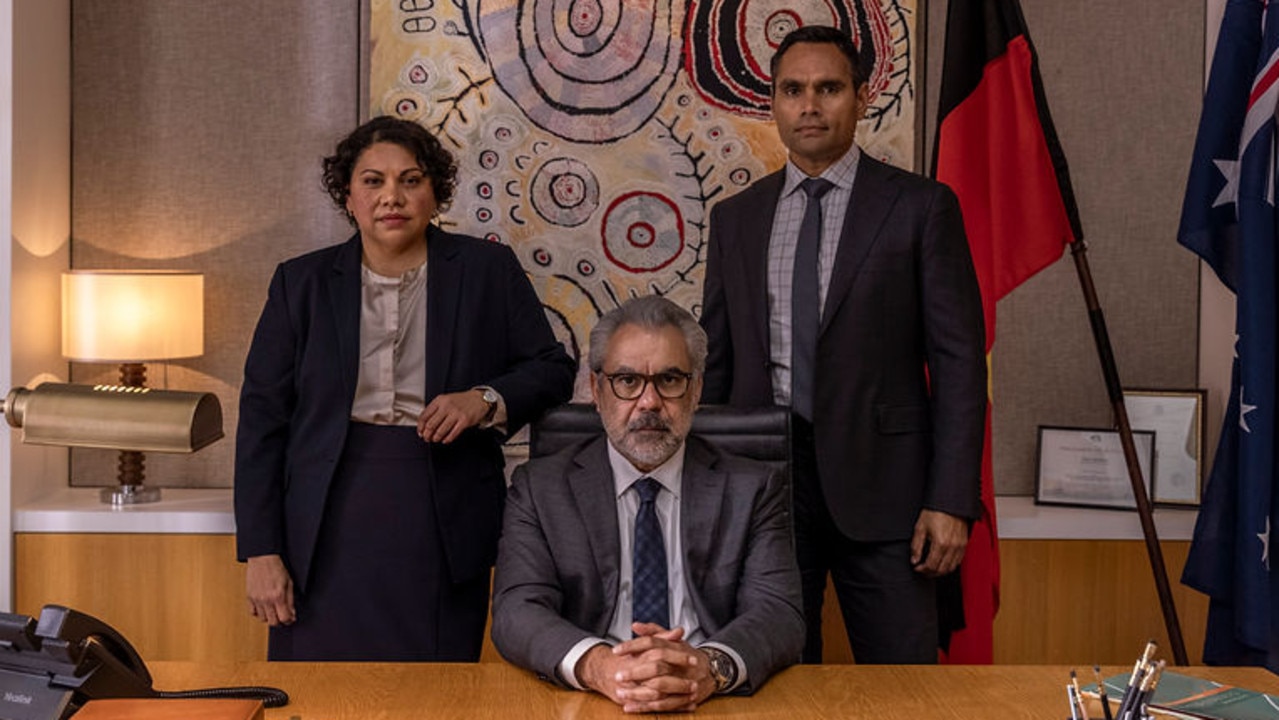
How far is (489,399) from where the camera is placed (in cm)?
286

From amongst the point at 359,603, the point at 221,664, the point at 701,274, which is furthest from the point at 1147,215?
the point at 221,664

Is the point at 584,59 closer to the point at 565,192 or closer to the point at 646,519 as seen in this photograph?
the point at 565,192

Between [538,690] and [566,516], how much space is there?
42 centimetres

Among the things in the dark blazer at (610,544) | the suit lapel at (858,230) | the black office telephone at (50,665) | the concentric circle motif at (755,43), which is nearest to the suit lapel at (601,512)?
the dark blazer at (610,544)

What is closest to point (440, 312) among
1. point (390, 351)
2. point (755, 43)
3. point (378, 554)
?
point (390, 351)

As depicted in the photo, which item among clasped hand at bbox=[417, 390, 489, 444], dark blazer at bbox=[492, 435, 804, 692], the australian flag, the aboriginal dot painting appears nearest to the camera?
dark blazer at bbox=[492, 435, 804, 692]

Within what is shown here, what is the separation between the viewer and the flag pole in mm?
3549

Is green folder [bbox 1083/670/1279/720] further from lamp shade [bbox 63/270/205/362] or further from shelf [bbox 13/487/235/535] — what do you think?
lamp shade [bbox 63/270/205/362]

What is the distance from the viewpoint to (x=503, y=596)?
2342 mm

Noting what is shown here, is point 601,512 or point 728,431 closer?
point 601,512

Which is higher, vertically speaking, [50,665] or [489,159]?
[489,159]

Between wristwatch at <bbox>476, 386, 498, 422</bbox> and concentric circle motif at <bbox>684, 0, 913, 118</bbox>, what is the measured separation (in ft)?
5.01

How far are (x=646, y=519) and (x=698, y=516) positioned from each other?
0.29ft

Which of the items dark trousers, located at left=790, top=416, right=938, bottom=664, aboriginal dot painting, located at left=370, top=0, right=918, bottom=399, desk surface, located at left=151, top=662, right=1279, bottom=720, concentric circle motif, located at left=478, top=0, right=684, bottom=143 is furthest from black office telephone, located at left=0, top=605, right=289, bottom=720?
concentric circle motif, located at left=478, top=0, right=684, bottom=143
